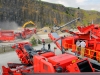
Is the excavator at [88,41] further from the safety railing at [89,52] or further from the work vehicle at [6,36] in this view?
the work vehicle at [6,36]

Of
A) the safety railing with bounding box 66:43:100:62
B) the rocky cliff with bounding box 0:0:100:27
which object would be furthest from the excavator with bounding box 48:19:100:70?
the rocky cliff with bounding box 0:0:100:27

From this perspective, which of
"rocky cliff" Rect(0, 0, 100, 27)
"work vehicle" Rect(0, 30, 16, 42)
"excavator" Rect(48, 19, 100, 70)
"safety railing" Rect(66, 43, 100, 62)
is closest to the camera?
"safety railing" Rect(66, 43, 100, 62)

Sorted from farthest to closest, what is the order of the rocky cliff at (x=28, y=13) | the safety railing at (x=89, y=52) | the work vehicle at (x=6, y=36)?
the rocky cliff at (x=28, y=13)
the work vehicle at (x=6, y=36)
the safety railing at (x=89, y=52)

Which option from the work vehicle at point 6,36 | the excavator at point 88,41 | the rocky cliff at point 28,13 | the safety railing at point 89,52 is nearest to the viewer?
the safety railing at point 89,52

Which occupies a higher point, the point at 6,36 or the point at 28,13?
the point at 28,13

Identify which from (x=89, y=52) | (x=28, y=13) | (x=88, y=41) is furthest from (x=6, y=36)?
(x=28, y=13)

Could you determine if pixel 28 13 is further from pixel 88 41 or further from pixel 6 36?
pixel 88 41

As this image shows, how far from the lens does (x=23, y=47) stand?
459 inches

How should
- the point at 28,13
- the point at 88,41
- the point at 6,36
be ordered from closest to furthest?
the point at 88,41 < the point at 6,36 < the point at 28,13

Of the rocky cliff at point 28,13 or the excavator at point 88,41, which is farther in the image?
the rocky cliff at point 28,13

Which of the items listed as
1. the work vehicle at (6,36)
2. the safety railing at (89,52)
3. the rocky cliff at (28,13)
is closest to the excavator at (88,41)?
the safety railing at (89,52)

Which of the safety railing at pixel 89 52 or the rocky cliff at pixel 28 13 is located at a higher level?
the rocky cliff at pixel 28 13

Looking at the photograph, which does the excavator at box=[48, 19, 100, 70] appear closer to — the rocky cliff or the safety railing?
the safety railing

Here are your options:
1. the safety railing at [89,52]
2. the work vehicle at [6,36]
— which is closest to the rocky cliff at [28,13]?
the work vehicle at [6,36]
